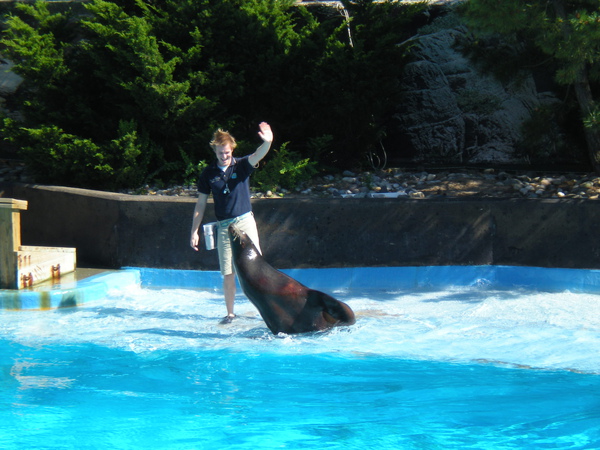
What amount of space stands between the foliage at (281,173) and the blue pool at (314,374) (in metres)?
2.04

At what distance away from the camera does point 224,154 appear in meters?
6.78

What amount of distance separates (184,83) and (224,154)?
338cm

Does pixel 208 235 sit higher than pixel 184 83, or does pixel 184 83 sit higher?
pixel 184 83

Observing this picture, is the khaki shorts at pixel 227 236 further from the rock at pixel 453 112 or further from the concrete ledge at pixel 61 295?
the rock at pixel 453 112

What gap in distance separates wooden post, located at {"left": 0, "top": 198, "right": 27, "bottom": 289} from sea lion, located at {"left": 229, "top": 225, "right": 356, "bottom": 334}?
101 inches

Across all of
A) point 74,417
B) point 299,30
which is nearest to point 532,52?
point 299,30

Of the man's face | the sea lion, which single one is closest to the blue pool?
the sea lion

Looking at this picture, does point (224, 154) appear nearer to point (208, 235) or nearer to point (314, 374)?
point (208, 235)

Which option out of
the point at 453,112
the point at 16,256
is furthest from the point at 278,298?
the point at 453,112

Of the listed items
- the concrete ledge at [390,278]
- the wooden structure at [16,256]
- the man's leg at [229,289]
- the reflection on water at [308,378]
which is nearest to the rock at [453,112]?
the concrete ledge at [390,278]

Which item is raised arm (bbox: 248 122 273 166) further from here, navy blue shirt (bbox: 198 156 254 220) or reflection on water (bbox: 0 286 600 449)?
reflection on water (bbox: 0 286 600 449)

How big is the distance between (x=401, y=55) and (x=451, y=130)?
159 centimetres

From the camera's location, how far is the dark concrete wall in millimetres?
8477

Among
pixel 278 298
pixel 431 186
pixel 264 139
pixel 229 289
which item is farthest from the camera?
pixel 431 186
